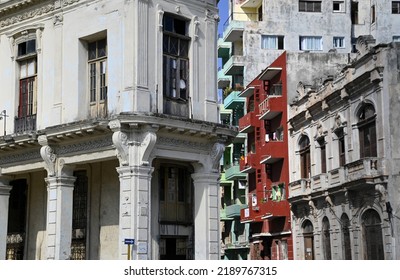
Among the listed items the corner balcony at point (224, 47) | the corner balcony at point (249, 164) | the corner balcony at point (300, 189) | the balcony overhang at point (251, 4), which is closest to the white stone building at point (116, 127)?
the corner balcony at point (300, 189)

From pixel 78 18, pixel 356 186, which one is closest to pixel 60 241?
pixel 78 18

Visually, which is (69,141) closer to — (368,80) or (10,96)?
(10,96)

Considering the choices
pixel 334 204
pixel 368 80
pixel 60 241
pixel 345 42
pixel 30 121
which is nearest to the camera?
pixel 60 241

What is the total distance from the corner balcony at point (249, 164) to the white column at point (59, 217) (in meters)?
26.8

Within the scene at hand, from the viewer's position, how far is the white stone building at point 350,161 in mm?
31031

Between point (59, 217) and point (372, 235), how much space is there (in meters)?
15.7

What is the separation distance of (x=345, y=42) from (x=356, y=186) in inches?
1007

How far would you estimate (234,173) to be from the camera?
178 ft

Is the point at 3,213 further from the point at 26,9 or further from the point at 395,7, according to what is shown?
the point at 395,7

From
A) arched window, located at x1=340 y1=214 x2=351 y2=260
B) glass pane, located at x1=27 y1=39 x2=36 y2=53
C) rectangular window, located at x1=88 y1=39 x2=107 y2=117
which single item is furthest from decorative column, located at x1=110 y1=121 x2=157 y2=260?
arched window, located at x1=340 y1=214 x2=351 y2=260

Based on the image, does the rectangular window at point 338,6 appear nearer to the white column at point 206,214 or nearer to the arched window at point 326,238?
the arched window at point 326,238

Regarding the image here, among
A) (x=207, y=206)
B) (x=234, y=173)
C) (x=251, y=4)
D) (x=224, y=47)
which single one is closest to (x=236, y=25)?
(x=251, y=4)

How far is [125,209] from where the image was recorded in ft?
64.7

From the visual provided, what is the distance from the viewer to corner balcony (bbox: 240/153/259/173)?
48.0m
